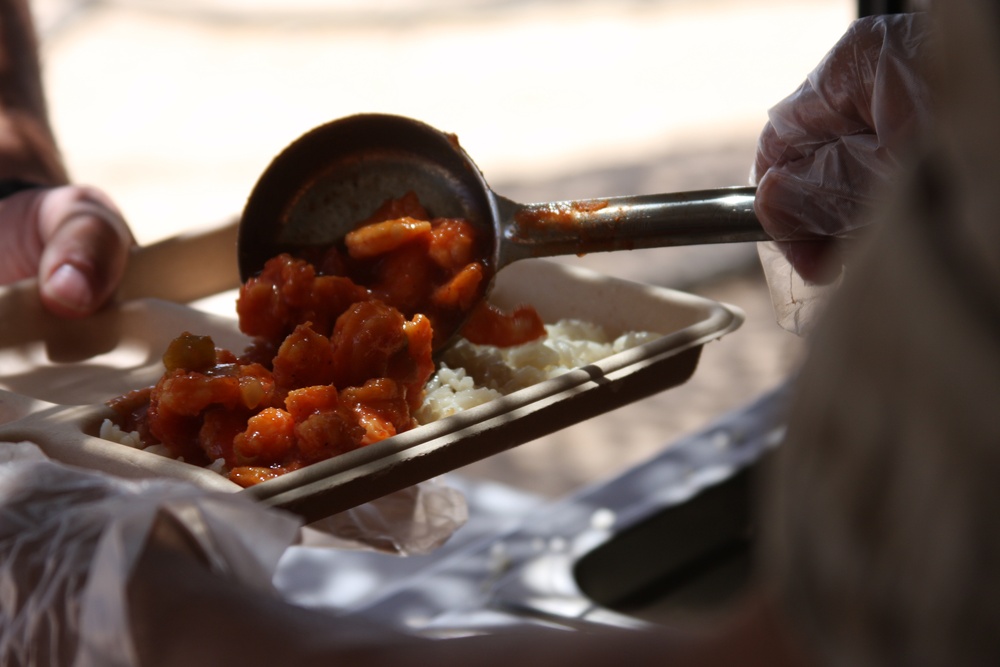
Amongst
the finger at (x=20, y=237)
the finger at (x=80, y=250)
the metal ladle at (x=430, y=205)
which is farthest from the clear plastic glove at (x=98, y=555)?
the finger at (x=20, y=237)

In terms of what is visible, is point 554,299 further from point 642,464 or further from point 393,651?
point 393,651

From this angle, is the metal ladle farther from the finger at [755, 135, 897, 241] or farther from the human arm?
the human arm

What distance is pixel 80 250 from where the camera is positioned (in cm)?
193

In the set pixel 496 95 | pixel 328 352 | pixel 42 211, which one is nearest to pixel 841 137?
pixel 328 352

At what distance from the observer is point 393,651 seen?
69 cm

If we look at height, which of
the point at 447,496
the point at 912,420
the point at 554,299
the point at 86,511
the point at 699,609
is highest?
the point at 912,420

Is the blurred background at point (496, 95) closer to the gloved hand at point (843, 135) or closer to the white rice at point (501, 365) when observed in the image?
the white rice at point (501, 365)

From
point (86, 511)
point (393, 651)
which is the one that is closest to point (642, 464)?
point (86, 511)

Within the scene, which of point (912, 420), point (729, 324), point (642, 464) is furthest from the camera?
point (642, 464)

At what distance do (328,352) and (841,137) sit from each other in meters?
0.80

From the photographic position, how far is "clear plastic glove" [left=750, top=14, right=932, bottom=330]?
4.76 ft

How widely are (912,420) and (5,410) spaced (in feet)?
4.36

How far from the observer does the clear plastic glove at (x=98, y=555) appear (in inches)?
35.9

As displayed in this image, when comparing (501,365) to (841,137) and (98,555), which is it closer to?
(841,137)
